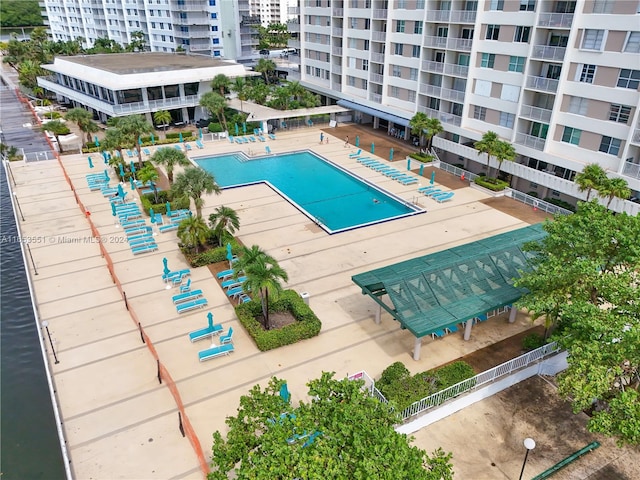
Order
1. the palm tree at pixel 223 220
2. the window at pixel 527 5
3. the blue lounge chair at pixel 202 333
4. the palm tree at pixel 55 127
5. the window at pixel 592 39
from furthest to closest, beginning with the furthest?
the palm tree at pixel 55 127 < the window at pixel 527 5 < the window at pixel 592 39 < the palm tree at pixel 223 220 < the blue lounge chair at pixel 202 333

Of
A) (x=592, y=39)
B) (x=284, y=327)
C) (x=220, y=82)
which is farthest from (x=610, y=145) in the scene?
(x=220, y=82)

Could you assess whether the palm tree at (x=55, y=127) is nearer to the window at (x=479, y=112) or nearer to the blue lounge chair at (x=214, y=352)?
the blue lounge chair at (x=214, y=352)

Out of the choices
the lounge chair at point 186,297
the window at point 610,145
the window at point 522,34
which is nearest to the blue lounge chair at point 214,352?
the lounge chair at point 186,297

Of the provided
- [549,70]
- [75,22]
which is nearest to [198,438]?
[549,70]

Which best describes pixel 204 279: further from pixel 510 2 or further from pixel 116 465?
pixel 510 2

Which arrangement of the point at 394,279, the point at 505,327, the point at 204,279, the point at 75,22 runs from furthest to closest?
the point at 75,22 < the point at 204,279 < the point at 505,327 < the point at 394,279

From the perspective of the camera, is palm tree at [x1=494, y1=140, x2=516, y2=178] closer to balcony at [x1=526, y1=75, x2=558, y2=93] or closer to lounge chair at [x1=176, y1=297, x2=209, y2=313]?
balcony at [x1=526, y1=75, x2=558, y2=93]
